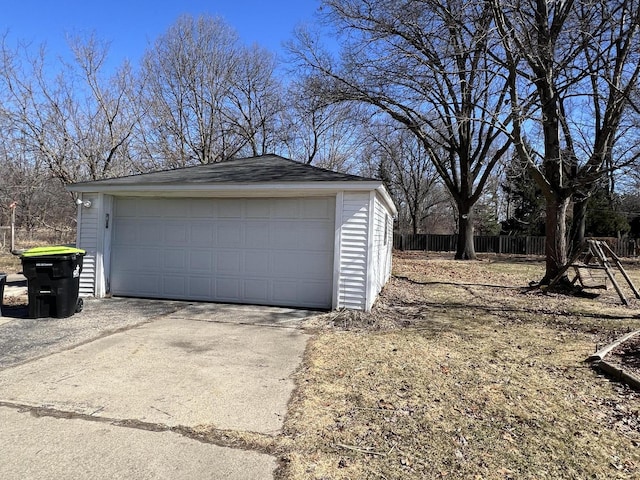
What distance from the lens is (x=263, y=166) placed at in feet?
30.3

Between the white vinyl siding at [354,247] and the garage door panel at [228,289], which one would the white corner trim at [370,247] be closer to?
the white vinyl siding at [354,247]

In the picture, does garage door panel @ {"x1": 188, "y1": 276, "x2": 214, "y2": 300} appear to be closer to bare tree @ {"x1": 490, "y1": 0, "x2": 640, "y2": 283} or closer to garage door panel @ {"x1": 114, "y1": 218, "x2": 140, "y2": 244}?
garage door panel @ {"x1": 114, "y1": 218, "x2": 140, "y2": 244}

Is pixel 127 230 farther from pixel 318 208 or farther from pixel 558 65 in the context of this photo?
pixel 558 65

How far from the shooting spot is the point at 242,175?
27.1 ft

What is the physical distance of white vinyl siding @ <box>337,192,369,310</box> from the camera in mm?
7219

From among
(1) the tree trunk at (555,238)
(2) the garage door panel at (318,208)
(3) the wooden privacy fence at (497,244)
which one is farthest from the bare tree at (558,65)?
(3) the wooden privacy fence at (497,244)

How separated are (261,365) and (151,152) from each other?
2055 cm

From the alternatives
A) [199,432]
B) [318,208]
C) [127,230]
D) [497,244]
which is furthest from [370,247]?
[497,244]

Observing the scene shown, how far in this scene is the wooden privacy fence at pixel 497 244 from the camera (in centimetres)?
2750

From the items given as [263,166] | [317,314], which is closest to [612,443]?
[317,314]

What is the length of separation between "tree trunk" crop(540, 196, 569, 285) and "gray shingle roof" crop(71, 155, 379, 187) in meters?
6.81

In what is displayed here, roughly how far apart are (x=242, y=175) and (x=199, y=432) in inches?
231

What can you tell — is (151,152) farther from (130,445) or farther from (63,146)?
(130,445)

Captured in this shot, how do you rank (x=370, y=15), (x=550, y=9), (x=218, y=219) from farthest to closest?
(x=370, y=15), (x=550, y=9), (x=218, y=219)
